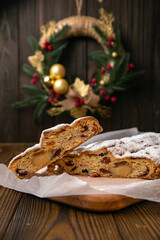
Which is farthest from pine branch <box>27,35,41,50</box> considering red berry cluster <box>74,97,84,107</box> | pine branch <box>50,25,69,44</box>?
red berry cluster <box>74,97,84,107</box>

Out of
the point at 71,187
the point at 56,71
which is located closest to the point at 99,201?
the point at 71,187

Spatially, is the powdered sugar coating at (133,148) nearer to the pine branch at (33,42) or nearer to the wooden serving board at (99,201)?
the wooden serving board at (99,201)

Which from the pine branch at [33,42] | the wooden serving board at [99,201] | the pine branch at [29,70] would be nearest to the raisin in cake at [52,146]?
the wooden serving board at [99,201]

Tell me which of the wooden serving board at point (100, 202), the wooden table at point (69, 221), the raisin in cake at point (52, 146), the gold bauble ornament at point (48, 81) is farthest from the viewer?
the gold bauble ornament at point (48, 81)

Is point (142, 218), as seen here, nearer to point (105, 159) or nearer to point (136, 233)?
point (136, 233)

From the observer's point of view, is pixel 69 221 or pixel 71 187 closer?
pixel 69 221

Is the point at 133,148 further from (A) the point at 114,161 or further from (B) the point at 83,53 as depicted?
(B) the point at 83,53

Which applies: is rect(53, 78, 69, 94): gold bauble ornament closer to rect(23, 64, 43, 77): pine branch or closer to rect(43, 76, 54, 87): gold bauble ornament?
rect(43, 76, 54, 87): gold bauble ornament
